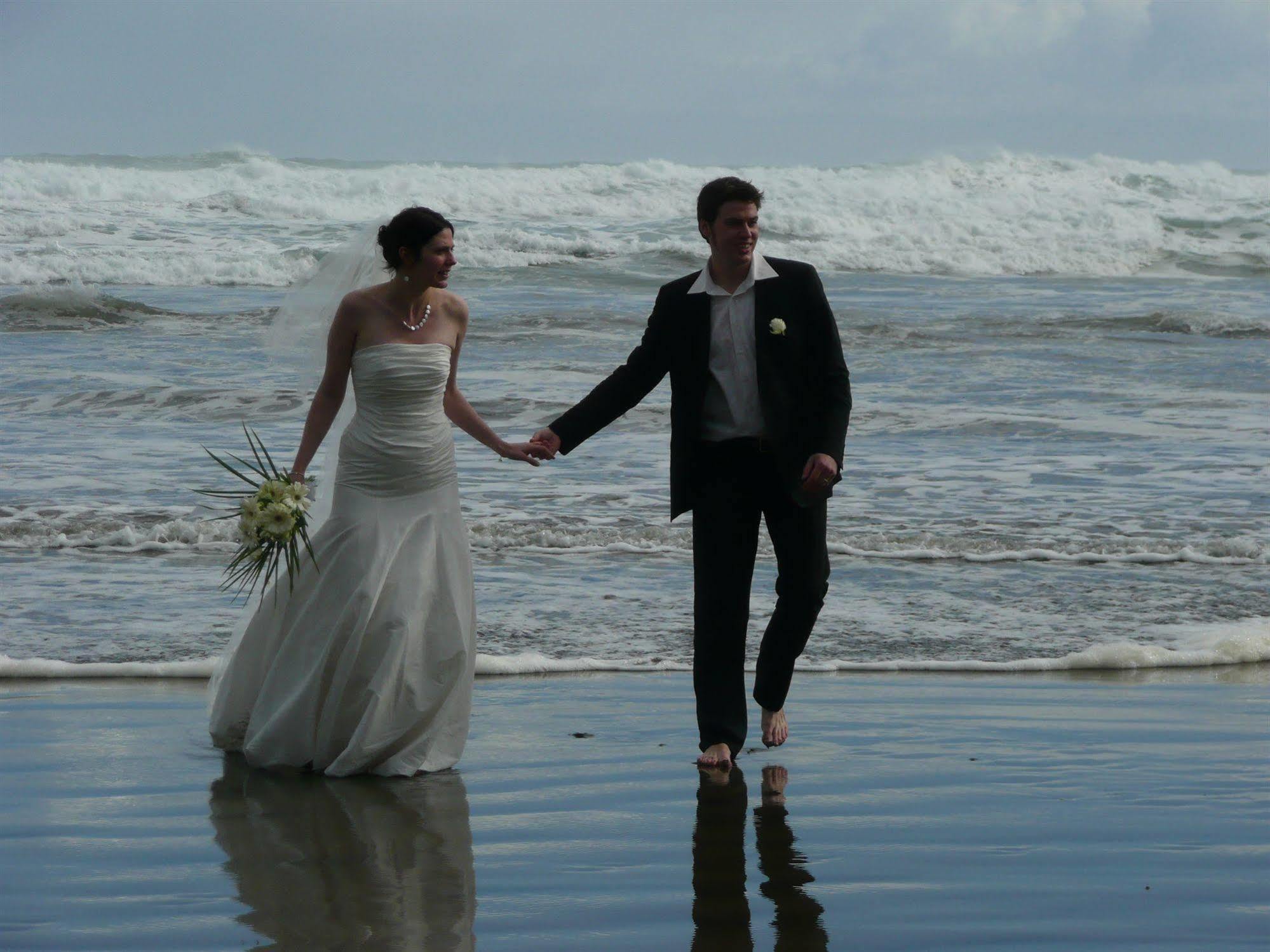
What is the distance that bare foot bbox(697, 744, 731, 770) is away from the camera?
180 inches

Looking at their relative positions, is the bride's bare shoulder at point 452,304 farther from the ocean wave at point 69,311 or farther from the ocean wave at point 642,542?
the ocean wave at point 69,311

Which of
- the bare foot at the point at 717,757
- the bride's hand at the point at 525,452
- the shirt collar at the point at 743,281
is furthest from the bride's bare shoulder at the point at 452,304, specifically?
the bare foot at the point at 717,757

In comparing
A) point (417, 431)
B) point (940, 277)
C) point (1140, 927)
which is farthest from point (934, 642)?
point (940, 277)

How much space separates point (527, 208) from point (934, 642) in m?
31.5

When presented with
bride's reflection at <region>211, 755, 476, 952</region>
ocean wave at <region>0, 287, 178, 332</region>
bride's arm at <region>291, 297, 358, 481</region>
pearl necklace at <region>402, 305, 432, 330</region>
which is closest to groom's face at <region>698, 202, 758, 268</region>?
pearl necklace at <region>402, 305, 432, 330</region>

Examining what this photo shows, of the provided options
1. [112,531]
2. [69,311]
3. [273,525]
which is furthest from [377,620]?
[69,311]

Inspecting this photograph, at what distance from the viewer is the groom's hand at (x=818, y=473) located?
448 cm

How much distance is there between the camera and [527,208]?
122 feet

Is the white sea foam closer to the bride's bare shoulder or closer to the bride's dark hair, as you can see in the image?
the bride's bare shoulder

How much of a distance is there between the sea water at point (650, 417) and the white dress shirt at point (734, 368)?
1.55 meters

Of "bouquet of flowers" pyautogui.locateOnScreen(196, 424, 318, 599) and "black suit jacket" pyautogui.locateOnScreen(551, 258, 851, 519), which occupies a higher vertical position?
"black suit jacket" pyautogui.locateOnScreen(551, 258, 851, 519)

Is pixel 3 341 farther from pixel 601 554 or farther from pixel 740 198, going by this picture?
pixel 740 198

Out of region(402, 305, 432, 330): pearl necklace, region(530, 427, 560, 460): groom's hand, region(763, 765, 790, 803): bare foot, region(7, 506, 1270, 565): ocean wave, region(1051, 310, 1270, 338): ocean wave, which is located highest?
region(1051, 310, 1270, 338): ocean wave

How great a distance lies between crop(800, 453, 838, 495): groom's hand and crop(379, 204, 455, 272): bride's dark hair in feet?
4.55
